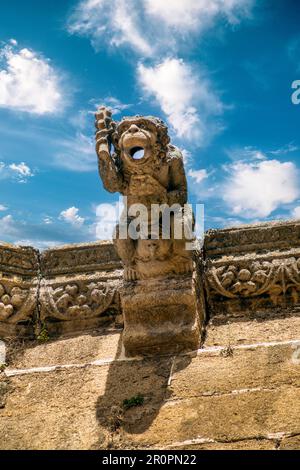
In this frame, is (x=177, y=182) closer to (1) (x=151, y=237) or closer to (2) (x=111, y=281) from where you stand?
(1) (x=151, y=237)

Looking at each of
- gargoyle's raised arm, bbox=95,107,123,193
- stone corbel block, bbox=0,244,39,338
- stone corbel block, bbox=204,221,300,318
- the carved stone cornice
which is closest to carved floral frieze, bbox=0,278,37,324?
stone corbel block, bbox=0,244,39,338

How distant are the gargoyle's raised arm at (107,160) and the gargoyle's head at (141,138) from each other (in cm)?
9

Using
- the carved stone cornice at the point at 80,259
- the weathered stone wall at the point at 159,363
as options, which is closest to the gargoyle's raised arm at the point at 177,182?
the weathered stone wall at the point at 159,363

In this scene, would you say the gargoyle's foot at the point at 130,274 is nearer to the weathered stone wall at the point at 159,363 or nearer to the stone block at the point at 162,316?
the stone block at the point at 162,316

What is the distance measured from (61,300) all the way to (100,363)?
0.94 m

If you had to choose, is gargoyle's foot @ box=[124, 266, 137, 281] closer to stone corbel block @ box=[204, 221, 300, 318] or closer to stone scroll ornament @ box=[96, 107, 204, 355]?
stone scroll ornament @ box=[96, 107, 204, 355]

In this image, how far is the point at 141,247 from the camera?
14.1 ft

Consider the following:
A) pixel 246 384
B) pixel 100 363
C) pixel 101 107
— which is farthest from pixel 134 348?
pixel 101 107

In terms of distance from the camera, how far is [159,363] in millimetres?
4078

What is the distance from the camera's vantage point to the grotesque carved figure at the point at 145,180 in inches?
166

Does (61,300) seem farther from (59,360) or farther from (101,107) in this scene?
(101,107)

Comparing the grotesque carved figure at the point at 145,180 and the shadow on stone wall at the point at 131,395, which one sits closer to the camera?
the shadow on stone wall at the point at 131,395

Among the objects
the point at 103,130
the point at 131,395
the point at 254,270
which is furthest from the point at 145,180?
the point at 131,395
